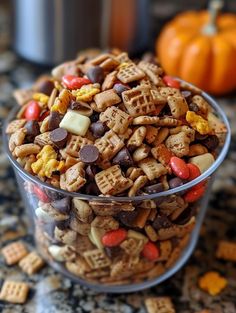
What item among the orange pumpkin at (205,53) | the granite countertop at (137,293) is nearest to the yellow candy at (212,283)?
the granite countertop at (137,293)

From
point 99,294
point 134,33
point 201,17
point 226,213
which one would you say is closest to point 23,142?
point 99,294

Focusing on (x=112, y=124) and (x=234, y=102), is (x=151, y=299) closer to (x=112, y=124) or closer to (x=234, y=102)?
(x=112, y=124)

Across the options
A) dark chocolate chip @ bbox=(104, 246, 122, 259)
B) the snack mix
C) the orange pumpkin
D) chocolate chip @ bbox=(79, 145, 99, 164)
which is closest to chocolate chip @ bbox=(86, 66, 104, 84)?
the snack mix

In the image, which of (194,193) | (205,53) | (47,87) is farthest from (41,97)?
(205,53)

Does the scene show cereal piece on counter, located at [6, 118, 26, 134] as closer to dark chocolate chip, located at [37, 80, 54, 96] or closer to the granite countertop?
dark chocolate chip, located at [37, 80, 54, 96]

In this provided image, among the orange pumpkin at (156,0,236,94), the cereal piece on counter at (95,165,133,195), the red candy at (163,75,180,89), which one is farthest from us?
the orange pumpkin at (156,0,236,94)

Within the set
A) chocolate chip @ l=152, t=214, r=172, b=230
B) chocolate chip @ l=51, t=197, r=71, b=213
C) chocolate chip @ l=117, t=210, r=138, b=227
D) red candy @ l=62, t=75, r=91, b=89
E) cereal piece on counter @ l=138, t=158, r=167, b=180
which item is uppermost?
red candy @ l=62, t=75, r=91, b=89
